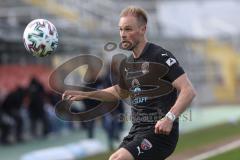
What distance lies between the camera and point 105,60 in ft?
84.5

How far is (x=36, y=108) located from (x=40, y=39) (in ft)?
48.5

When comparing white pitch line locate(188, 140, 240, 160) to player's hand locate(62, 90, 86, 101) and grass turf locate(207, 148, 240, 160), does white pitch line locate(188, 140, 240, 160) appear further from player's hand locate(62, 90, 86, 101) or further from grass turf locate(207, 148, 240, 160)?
player's hand locate(62, 90, 86, 101)

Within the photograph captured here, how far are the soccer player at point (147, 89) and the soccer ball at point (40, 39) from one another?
1.38 m

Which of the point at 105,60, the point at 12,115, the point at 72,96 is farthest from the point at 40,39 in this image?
the point at 105,60

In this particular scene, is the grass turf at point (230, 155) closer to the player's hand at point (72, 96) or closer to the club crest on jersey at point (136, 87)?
the player's hand at point (72, 96)

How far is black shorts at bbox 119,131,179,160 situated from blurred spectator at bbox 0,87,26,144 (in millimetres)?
14484

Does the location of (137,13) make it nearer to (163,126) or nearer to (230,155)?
(163,126)

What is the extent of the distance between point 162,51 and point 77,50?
18908 mm

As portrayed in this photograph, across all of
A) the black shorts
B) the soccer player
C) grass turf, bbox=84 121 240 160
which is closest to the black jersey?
the soccer player

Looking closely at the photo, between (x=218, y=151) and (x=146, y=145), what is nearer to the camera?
(x=146, y=145)

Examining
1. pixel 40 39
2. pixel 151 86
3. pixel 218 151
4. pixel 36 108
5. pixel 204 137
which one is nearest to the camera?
pixel 151 86

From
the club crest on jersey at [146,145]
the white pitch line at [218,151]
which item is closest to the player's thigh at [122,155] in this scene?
the club crest on jersey at [146,145]

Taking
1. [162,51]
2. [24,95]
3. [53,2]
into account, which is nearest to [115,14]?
[53,2]

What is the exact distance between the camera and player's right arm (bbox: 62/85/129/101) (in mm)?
7613
